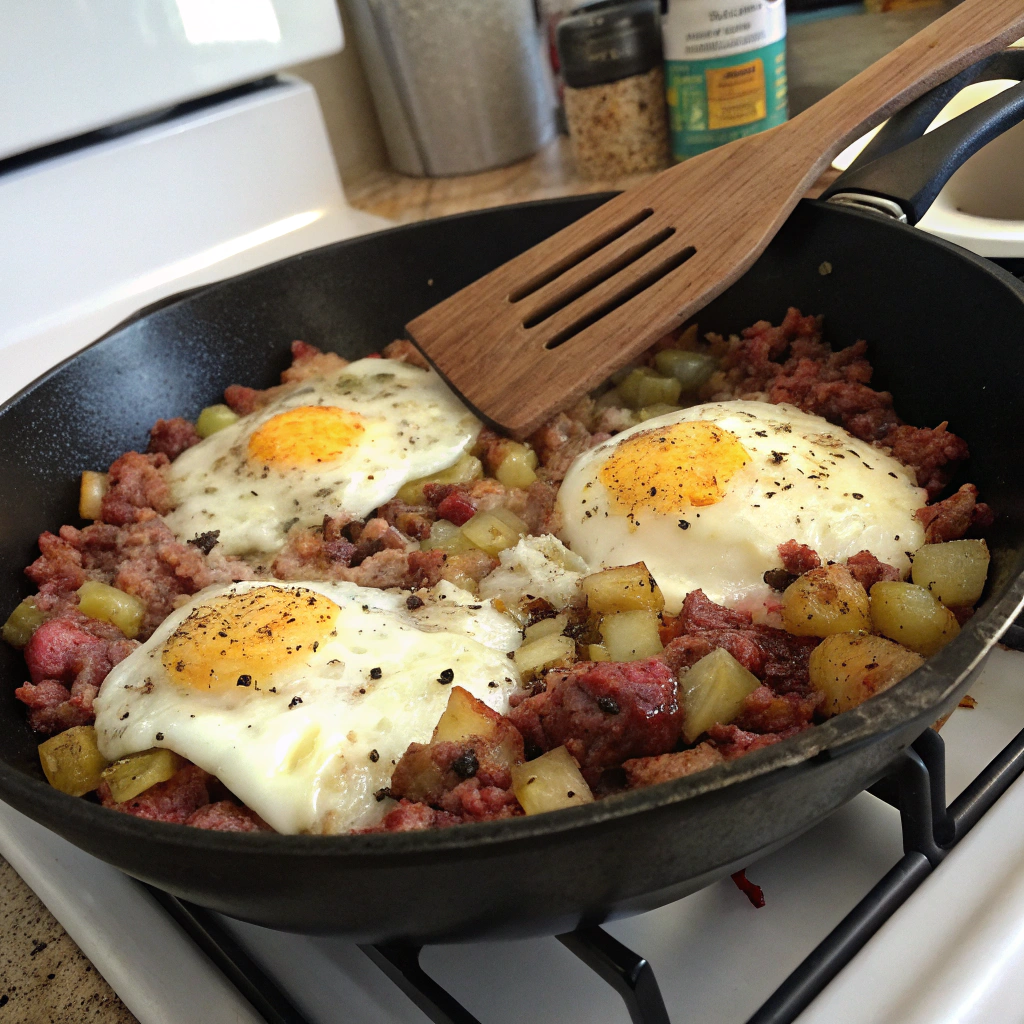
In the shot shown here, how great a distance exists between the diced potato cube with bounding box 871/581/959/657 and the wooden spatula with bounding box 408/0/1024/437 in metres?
0.71

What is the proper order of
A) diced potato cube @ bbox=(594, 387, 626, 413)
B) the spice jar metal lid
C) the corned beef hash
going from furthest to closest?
the spice jar metal lid
diced potato cube @ bbox=(594, 387, 626, 413)
the corned beef hash

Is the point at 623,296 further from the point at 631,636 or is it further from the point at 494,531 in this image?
the point at 631,636

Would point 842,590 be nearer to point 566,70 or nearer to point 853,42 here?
point 566,70

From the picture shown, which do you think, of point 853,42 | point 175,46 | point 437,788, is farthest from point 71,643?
point 853,42

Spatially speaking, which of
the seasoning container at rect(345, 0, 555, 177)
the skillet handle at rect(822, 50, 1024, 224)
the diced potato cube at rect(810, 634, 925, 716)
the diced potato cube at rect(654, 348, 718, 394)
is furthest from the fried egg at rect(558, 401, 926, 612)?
the seasoning container at rect(345, 0, 555, 177)

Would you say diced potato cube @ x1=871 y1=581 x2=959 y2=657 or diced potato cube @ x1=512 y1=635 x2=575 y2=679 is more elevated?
diced potato cube @ x1=871 y1=581 x2=959 y2=657

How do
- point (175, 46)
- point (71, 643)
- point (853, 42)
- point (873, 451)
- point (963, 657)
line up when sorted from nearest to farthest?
point (963, 657), point (71, 643), point (873, 451), point (175, 46), point (853, 42)

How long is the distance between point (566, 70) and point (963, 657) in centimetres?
243

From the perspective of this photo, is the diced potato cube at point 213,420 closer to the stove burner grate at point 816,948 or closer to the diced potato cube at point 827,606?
the stove burner grate at point 816,948

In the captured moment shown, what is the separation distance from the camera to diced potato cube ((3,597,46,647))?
159 centimetres

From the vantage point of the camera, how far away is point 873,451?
5.48ft

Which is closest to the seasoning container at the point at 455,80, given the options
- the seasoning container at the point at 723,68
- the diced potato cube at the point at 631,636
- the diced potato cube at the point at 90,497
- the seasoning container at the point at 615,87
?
the seasoning container at the point at 615,87

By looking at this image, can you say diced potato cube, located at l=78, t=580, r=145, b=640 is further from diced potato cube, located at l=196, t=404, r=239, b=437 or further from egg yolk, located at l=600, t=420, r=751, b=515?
egg yolk, located at l=600, t=420, r=751, b=515

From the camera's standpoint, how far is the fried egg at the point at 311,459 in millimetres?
1790
